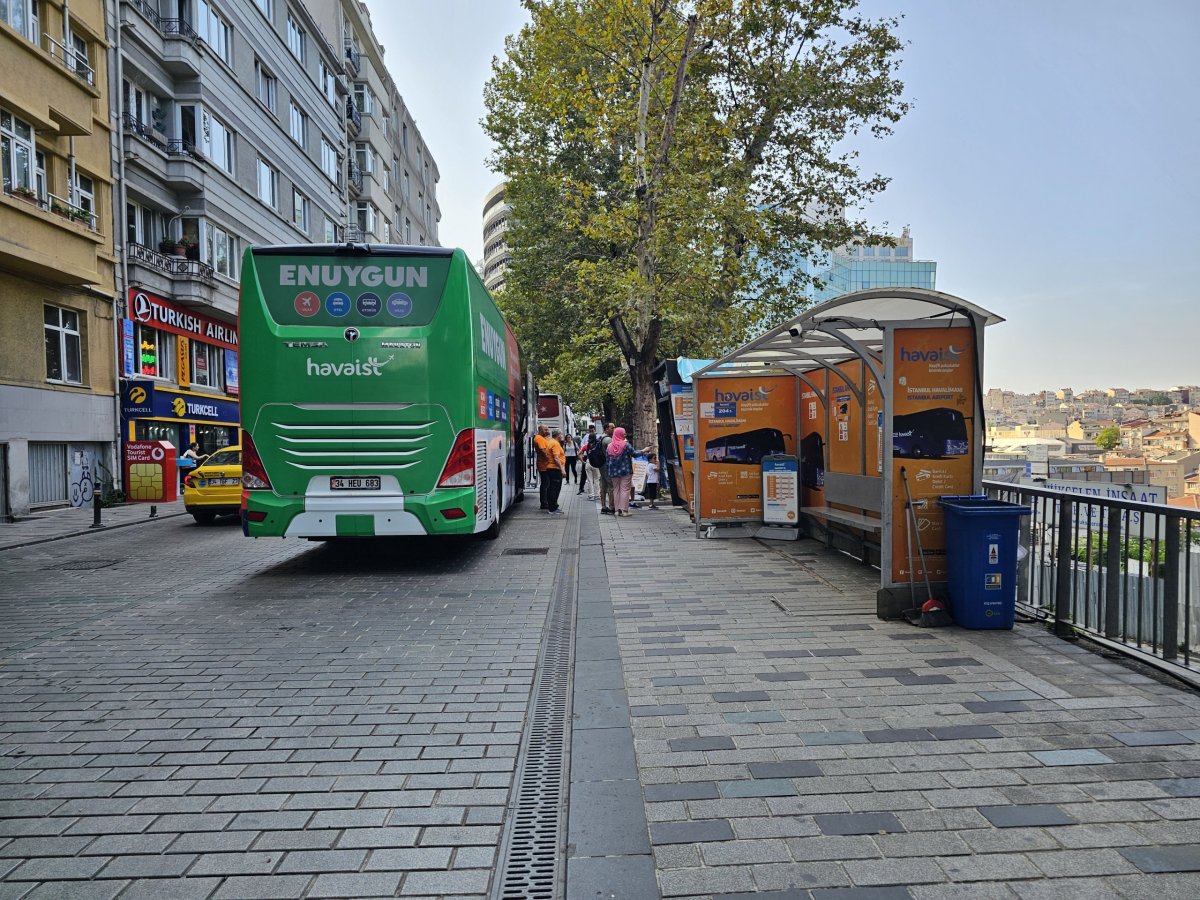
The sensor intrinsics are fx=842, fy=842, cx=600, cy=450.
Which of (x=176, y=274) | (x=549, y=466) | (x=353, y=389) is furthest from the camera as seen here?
(x=176, y=274)

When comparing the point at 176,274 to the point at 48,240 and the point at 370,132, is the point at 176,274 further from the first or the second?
the point at 370,132

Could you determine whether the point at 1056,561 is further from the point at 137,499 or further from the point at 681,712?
the point at 137,499

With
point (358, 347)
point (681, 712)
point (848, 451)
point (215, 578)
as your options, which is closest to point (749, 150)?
point (848, 451)

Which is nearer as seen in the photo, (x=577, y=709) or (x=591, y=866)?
(x=591, y=866)

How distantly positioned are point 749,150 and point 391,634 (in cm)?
1922

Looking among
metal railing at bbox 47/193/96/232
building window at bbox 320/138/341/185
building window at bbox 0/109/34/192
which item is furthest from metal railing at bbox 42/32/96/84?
building window at bbox 320/138/341/185

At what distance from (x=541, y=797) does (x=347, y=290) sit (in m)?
7.15

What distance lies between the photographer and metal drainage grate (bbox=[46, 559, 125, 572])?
35.6 feet

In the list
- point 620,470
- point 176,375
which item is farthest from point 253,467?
point 176,375

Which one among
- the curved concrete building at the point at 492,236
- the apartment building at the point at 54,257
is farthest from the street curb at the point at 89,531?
the curved concrete building at the point at 492,236

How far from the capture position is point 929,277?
121 meters

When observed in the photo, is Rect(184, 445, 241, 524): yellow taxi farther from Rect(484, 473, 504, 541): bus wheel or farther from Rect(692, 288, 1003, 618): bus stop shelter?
Rect(692, 288, 1003, 618): bus stop shelter

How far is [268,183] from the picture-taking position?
31109mm

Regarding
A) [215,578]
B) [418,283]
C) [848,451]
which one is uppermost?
[418,283]
